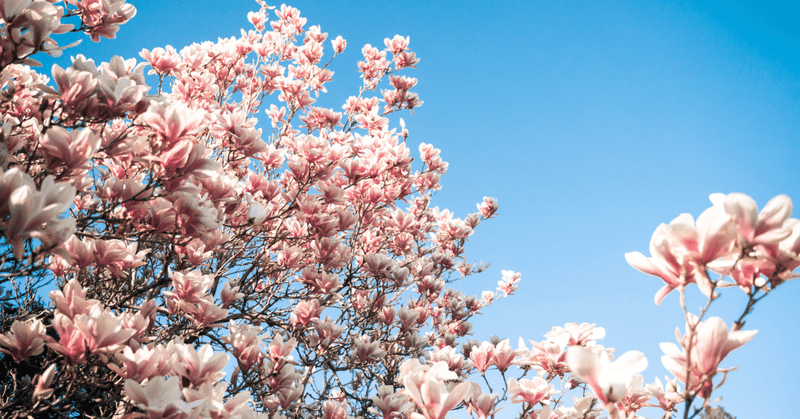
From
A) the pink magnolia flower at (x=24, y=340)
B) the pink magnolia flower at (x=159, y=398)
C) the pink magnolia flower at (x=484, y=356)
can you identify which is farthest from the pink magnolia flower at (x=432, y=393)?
the pink magnolia flower at (x=24, y=340)

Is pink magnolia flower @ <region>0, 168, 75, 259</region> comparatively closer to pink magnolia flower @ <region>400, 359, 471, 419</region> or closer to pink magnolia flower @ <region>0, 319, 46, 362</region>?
pink magnolia flower @ <region>0, 319, 46, 362</region>

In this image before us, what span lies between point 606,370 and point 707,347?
0.21 m

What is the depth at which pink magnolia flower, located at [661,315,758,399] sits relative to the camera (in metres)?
0.89

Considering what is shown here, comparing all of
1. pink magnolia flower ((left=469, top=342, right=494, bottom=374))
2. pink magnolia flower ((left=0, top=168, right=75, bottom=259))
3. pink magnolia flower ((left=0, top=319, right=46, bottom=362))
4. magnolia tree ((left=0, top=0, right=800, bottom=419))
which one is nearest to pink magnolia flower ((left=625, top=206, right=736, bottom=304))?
magnolia tree ((left=0, top=0, right=800, bottom=419))

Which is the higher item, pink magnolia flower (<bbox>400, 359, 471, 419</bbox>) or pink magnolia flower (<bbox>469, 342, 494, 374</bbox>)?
pink magnolia flower (<bbox>469, 342, 494, 374</bbox>)

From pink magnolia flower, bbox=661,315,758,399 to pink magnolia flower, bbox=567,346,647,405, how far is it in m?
0.10

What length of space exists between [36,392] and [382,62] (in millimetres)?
4182

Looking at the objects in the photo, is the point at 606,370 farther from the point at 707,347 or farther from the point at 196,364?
the point at 196,364

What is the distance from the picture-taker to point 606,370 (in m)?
0.95

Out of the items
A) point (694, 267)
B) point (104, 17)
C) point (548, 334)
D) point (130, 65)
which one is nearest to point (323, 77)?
point (130, 65)

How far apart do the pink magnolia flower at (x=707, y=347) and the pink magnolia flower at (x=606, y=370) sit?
0.32ft

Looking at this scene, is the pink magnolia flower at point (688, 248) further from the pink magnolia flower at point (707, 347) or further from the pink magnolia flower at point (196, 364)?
the pink magnolia flower at point (196, 364)

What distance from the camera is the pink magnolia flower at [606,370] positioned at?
3.04 feet

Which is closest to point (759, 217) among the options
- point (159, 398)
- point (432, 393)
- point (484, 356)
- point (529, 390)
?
point (432, 393)
